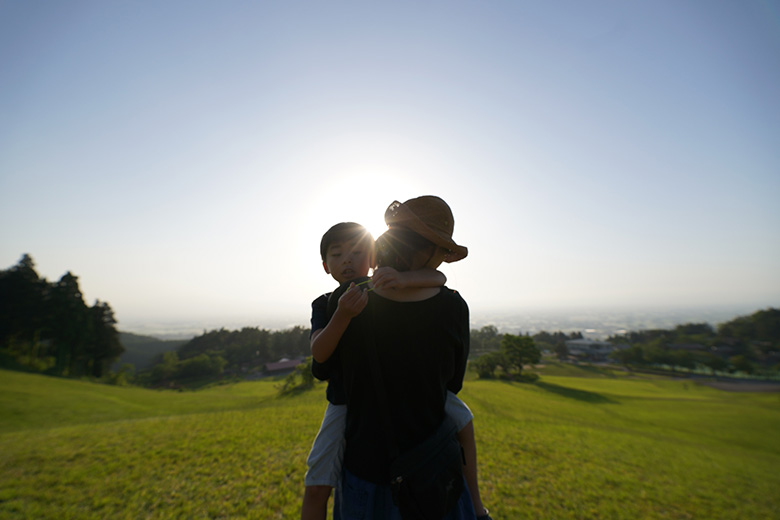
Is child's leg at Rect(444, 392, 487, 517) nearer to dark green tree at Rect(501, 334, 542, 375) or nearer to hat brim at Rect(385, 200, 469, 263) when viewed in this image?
hat brim at Rect(385, 200, 469, 263)

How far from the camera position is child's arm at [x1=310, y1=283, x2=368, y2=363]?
55.6 inches

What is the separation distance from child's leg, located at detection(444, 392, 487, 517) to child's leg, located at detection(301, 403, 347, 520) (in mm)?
794

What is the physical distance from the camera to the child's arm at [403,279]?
1.43 meters

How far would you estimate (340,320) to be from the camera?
4.77 feet

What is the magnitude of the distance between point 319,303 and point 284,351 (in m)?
78.7

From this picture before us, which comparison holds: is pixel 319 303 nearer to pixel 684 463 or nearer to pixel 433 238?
pixel 433 238

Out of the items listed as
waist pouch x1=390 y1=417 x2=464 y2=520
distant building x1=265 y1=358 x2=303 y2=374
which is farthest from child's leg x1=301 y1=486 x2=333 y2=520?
distant building x1=265 y1=358 x2=303 y2=374

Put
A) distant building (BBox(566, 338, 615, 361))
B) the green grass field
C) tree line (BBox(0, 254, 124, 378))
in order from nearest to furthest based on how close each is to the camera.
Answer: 1. the green grass field
2. tree line (BBox(0, 254, 124, 378))
3. distant building (BBox(566, 338, 615, 361))

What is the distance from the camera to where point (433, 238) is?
165 centimetres

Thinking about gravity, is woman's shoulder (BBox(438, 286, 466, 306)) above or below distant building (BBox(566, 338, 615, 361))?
above

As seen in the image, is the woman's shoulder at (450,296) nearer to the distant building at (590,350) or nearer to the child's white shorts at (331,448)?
the child's white shorts at (331,448)

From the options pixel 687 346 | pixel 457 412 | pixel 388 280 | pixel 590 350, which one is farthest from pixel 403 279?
pixel 687 346

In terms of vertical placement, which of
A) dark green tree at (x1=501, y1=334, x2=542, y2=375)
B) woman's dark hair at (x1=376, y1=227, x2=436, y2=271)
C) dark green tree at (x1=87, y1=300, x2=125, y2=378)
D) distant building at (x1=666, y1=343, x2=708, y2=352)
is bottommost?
distant building at (x1=666, y1=343, x2=708, y2=352)

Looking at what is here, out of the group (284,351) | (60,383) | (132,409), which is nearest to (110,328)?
(60,383)
